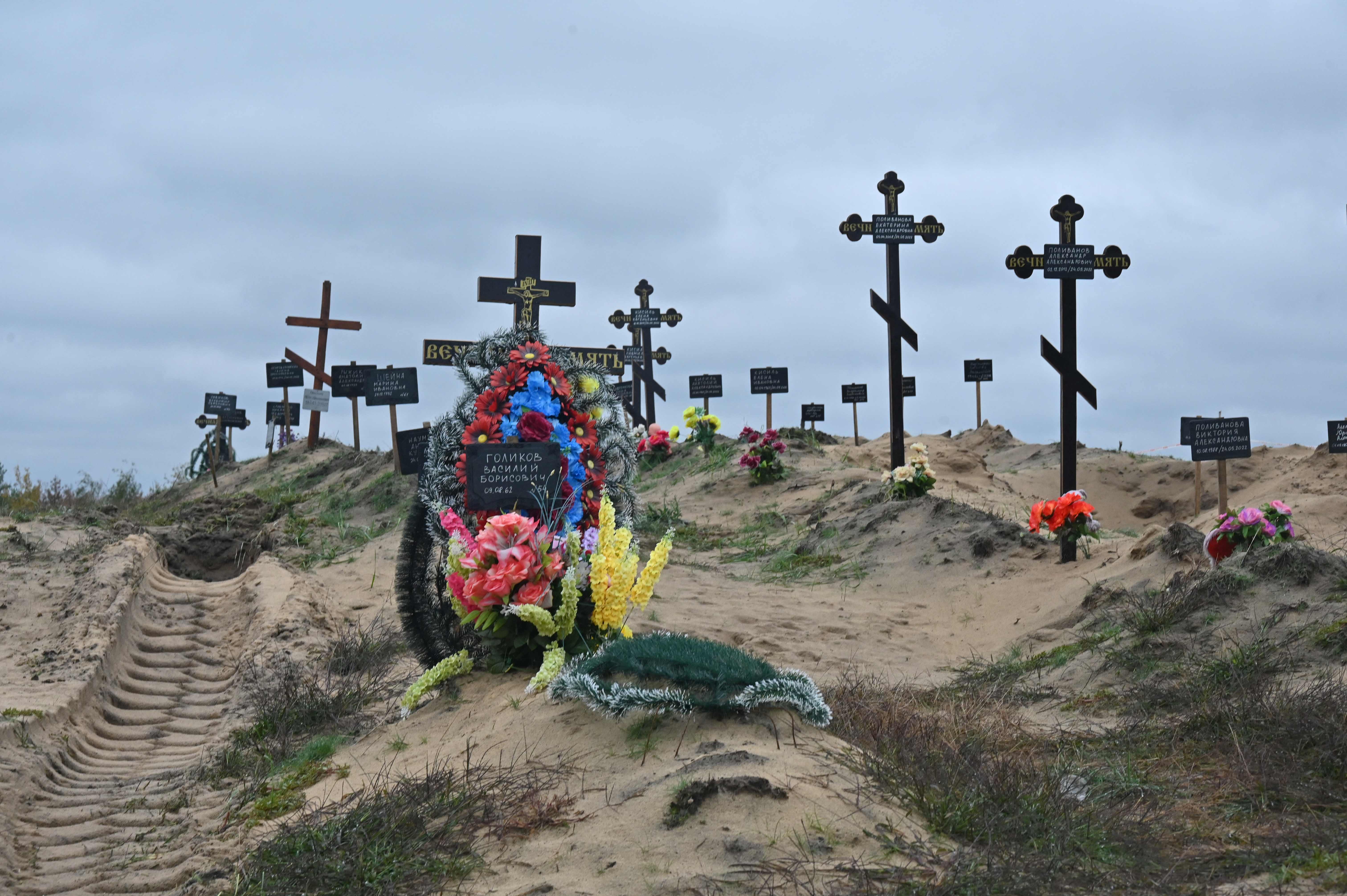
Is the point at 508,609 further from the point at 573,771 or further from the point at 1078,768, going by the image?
the point at 1078,768

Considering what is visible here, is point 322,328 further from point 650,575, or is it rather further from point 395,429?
point 650,575

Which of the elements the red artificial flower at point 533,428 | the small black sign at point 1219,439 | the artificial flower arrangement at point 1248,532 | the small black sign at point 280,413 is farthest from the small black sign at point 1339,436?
the small black sign at point 280,413

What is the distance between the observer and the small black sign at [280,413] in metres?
28.6

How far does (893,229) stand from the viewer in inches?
599

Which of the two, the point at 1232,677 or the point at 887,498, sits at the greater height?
the point at 887,498

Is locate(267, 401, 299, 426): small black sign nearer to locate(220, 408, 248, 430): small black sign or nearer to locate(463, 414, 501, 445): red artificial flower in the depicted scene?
locate(220, 408, 248, 430): small black sign

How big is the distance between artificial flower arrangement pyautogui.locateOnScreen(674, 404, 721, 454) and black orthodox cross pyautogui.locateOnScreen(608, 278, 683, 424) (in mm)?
3361

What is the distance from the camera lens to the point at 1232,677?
5379 millimetres

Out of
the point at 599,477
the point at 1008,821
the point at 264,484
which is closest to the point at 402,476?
the point at 264,484

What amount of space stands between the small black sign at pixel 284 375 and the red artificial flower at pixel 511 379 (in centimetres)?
1825

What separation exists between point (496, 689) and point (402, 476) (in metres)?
11.5

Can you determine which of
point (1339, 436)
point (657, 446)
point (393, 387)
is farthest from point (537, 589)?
point (657, 446)

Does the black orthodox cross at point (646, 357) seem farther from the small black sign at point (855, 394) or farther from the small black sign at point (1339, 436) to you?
the small black sign at point (1339, 436)

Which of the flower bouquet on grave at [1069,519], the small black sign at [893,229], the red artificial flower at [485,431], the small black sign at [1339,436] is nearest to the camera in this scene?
the red artificial flower at [485,431]
